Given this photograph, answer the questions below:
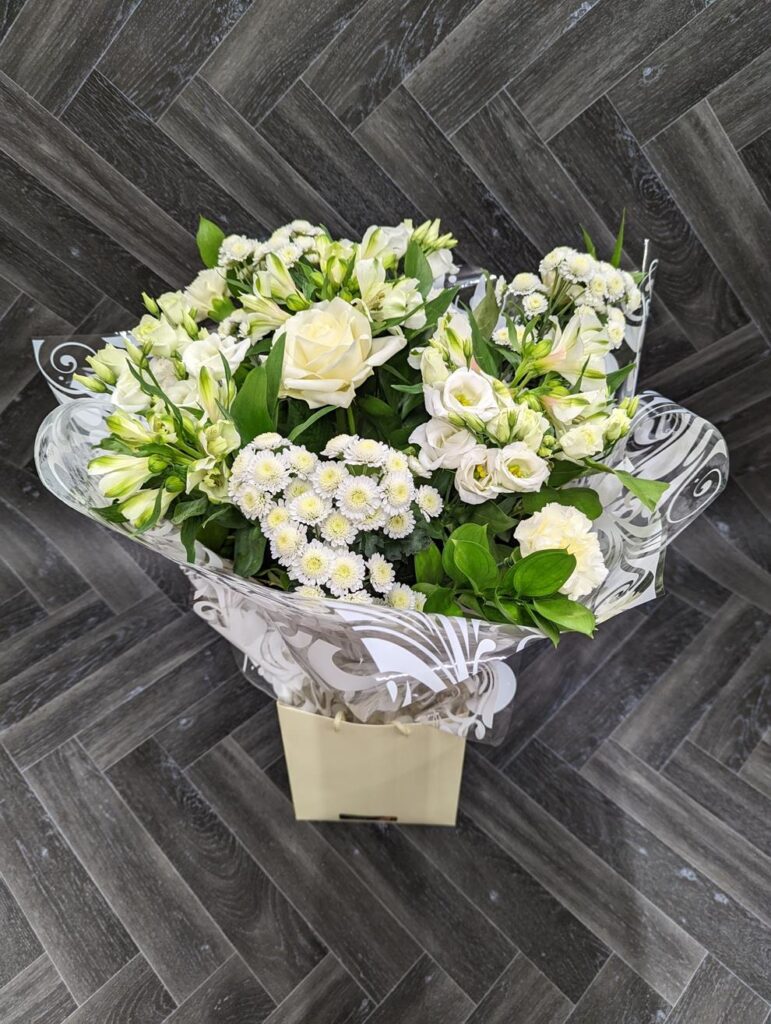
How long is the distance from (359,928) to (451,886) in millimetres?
168

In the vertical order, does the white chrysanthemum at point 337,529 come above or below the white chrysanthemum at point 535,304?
above

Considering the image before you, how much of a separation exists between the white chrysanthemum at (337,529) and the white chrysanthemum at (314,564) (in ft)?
0.03

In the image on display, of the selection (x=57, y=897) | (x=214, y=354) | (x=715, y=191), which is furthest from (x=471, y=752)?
(x=715, y=191)

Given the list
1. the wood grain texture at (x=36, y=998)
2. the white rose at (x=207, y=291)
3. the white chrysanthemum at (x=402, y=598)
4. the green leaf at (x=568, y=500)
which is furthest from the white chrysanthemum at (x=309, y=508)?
the wood grain texture at (x=36, y=998)

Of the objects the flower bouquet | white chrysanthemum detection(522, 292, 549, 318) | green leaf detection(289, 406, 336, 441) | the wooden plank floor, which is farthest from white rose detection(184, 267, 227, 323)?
the wooden plank floor

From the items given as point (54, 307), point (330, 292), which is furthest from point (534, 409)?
point (54, 307)

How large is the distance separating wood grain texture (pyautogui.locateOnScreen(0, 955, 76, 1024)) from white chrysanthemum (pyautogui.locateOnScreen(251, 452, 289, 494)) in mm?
1022

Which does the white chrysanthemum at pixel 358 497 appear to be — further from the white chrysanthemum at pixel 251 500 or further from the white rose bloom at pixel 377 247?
the white rose bloom at pixel 377 247

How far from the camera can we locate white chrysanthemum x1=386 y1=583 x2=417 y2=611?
67 centimetres

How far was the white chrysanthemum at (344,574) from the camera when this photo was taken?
0.63 metres

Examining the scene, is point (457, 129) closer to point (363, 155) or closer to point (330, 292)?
point (363, 155)

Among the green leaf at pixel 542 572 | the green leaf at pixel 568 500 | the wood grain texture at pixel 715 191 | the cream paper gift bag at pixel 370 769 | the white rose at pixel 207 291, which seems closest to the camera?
the green leaf at pixel 542 572

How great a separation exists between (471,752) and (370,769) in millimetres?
340

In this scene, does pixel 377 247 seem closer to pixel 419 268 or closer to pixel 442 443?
pixel 419 268
